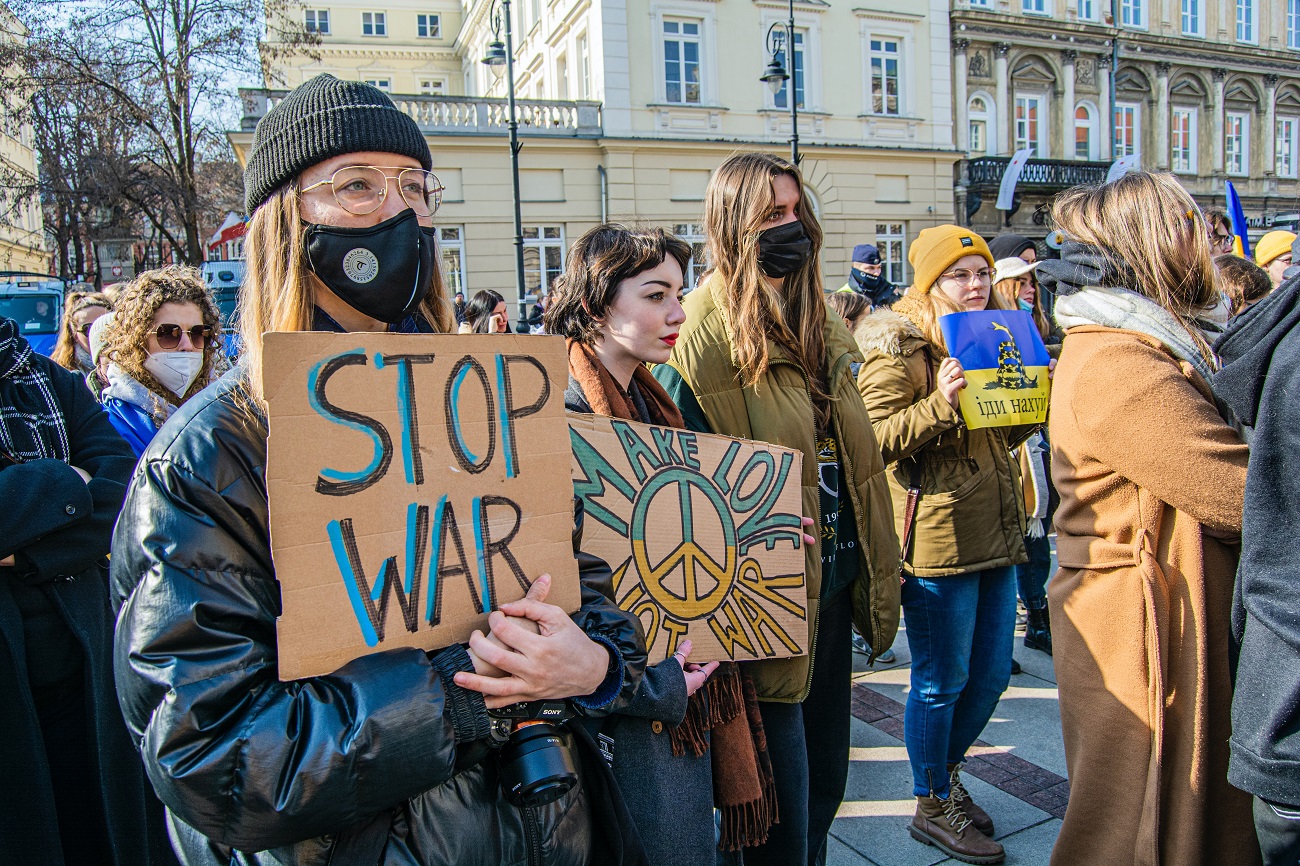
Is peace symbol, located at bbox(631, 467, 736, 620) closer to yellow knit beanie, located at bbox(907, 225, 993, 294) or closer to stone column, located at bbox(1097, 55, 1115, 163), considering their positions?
yellow knit beanie, located at bbox(907, 225, 993, 294)

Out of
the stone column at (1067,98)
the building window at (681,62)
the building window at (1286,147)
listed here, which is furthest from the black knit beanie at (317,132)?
the building window at (1286,147)

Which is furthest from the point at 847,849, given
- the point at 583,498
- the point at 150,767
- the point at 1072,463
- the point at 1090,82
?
the point at 1090,82

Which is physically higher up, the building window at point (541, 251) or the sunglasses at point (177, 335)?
the building window at point (541, 251)

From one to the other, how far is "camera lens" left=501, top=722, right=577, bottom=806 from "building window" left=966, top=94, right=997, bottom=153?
28249mm

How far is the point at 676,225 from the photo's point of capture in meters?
22.3

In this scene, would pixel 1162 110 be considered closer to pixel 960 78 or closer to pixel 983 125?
pixel 983 125

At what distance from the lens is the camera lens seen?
1.34 meters

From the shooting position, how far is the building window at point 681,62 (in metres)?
22.2

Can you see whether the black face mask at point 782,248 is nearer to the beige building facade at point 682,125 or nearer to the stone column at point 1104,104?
the beige building facade at point 682,125

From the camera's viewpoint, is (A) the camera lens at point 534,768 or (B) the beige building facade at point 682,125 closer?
(A) the camera lens at point 534,768

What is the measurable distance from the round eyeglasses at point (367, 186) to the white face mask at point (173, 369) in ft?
8.08

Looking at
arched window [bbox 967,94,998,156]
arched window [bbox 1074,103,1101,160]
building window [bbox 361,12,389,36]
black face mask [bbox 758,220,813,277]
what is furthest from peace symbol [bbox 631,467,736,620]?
building window [bbox 361,12,389,36]

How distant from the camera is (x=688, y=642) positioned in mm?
2109

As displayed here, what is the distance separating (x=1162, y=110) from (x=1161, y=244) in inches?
1278
